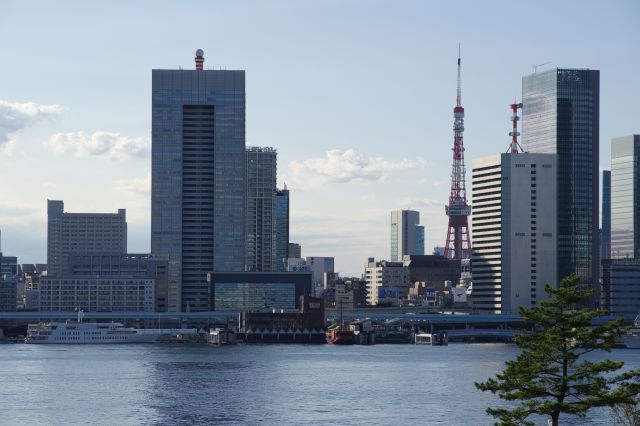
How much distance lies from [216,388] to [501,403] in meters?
33.1

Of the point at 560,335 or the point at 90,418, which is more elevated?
the point at 560,335

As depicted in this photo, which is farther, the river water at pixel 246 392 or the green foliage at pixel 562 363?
the river water at pixel 246 392

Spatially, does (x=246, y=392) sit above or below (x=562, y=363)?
below

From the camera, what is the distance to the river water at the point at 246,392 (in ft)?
349

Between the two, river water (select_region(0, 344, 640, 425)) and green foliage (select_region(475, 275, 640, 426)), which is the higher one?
green foliage (select_region(475, 275, 640, 426))

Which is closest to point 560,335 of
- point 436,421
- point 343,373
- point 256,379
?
point 436,421

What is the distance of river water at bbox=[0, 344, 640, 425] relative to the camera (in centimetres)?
10625

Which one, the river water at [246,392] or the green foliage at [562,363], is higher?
the green foliage at [562,363]

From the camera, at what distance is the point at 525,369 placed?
62906mm

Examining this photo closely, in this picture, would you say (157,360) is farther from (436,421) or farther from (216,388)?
(436,421)

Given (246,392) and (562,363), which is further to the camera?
(246,392)

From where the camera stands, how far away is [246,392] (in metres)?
130

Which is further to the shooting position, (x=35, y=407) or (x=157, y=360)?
(x=157, y=360)

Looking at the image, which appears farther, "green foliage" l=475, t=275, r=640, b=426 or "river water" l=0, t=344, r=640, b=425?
"river water" l=0, t=344, r=640, b=425
